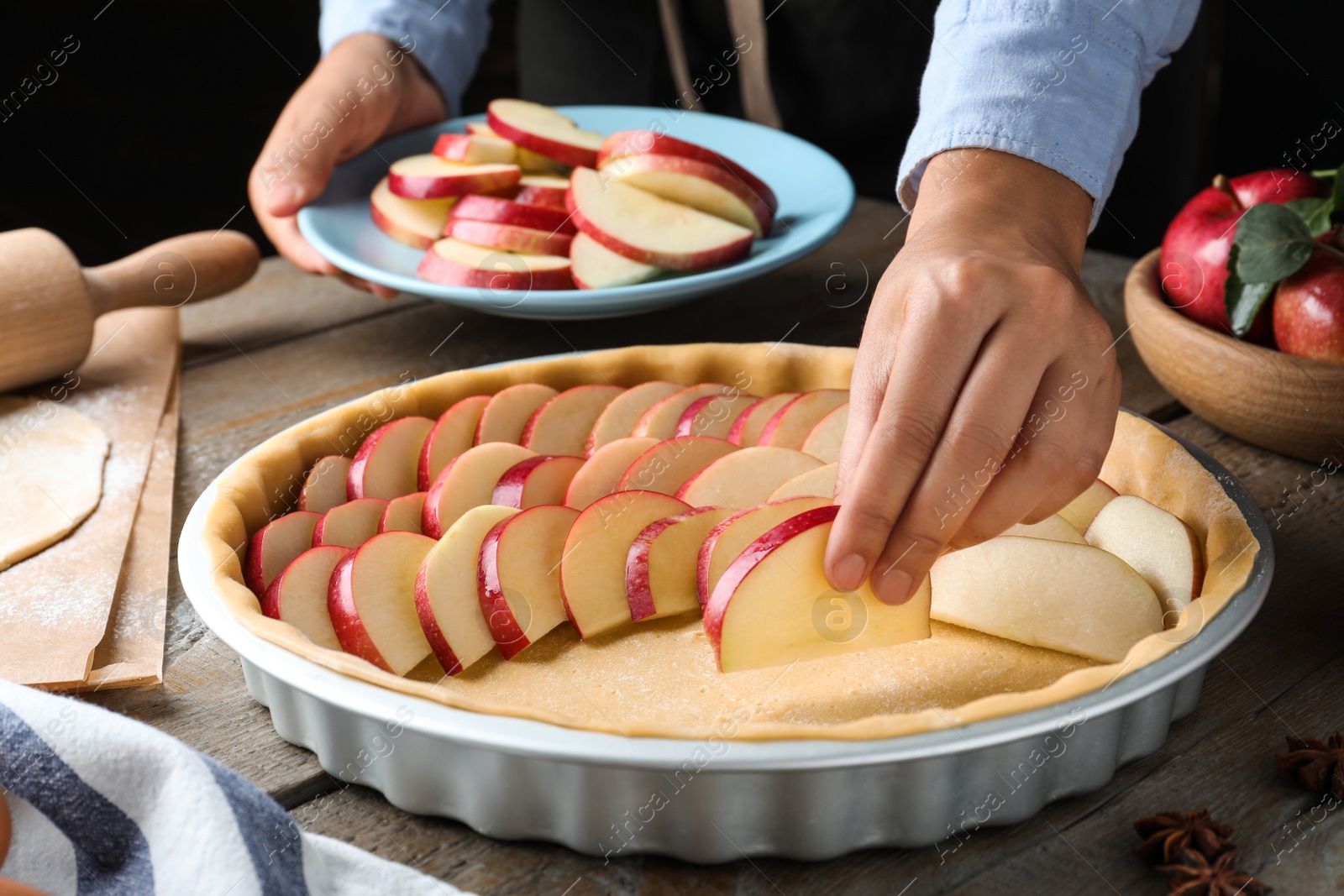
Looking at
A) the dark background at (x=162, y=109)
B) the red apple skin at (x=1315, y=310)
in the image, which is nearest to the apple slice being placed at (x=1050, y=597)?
the red apple skin at (x=1315, y=310)

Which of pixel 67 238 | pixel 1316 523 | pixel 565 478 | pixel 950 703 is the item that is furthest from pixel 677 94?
pixel 67 238

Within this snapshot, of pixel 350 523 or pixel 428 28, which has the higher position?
pixel 428 28

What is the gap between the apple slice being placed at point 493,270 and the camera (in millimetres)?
1653

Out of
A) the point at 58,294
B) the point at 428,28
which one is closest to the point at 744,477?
the point at 58,294

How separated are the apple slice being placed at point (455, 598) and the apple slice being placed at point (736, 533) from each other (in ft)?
0.74

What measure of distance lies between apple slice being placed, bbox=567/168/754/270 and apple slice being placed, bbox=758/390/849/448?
0.40 metres

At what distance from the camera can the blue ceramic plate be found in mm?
1570

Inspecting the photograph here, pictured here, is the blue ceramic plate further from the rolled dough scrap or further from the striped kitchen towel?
the striped kitchen towel

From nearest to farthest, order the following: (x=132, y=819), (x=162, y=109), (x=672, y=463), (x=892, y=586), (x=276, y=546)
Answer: (x=132, y=819) → (x=892, y=586) → (x=276, y=546) → (x=672, y=463) → (x=162, y=109)

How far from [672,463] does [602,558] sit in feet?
0.62

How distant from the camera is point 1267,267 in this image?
1.29m

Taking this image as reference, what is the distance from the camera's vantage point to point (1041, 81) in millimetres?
1072

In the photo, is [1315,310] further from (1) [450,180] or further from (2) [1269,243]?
(1) [450,180]

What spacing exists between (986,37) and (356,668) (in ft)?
2.75
